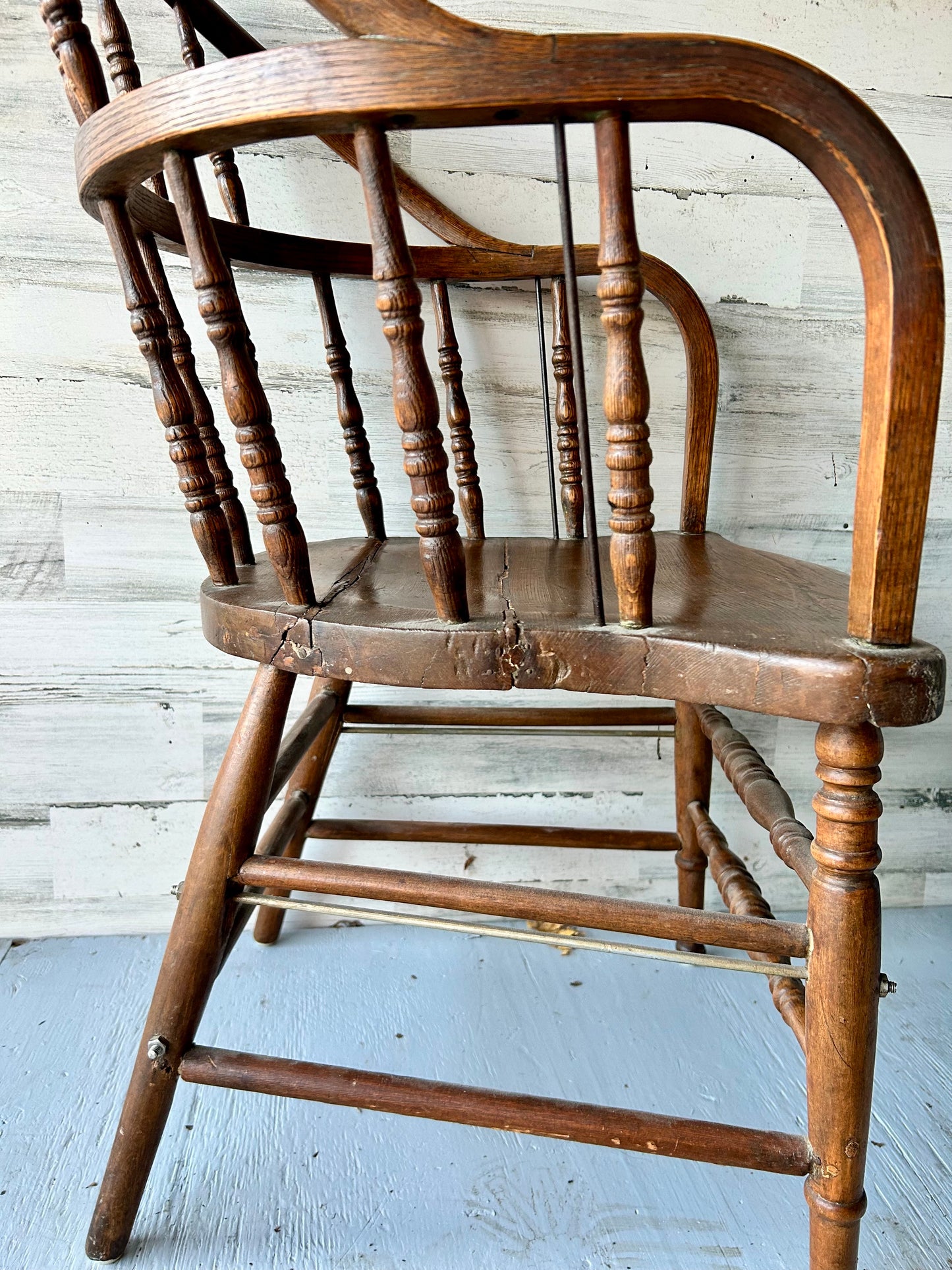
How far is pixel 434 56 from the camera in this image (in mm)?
463

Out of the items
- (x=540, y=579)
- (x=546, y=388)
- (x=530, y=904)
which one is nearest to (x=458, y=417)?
(x=546, y=388)

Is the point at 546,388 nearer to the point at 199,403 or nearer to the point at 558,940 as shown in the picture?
the point at 199,403

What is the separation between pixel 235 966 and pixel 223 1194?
32 centimetres

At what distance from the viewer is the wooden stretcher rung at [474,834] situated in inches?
37.9

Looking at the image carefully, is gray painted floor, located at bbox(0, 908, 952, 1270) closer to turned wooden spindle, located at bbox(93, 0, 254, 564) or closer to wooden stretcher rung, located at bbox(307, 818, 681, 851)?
wooden stretcher rung, located at bbox(307, 818, 681, 851)

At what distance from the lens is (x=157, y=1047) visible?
0.64 metres

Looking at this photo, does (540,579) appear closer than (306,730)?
Yes

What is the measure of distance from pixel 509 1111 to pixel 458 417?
0.64 m

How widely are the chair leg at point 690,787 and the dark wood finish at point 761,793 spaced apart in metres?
0.03

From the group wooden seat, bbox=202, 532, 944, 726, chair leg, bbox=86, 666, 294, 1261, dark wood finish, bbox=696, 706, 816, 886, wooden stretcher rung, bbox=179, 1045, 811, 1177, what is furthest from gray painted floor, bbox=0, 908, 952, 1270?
wooden seat, bbox=202, 532, 944, 726

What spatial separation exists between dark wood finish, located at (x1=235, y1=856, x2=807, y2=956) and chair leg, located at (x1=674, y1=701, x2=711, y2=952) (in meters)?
0.41

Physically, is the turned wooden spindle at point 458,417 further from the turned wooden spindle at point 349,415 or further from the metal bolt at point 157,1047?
the metal bolt at point 157,1047

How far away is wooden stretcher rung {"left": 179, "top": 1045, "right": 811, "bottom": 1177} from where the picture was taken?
1.89ft

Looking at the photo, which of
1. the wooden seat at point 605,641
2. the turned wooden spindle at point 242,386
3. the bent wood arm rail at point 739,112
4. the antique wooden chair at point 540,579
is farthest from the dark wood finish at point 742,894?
the turned wooden spindle at point 242,386
